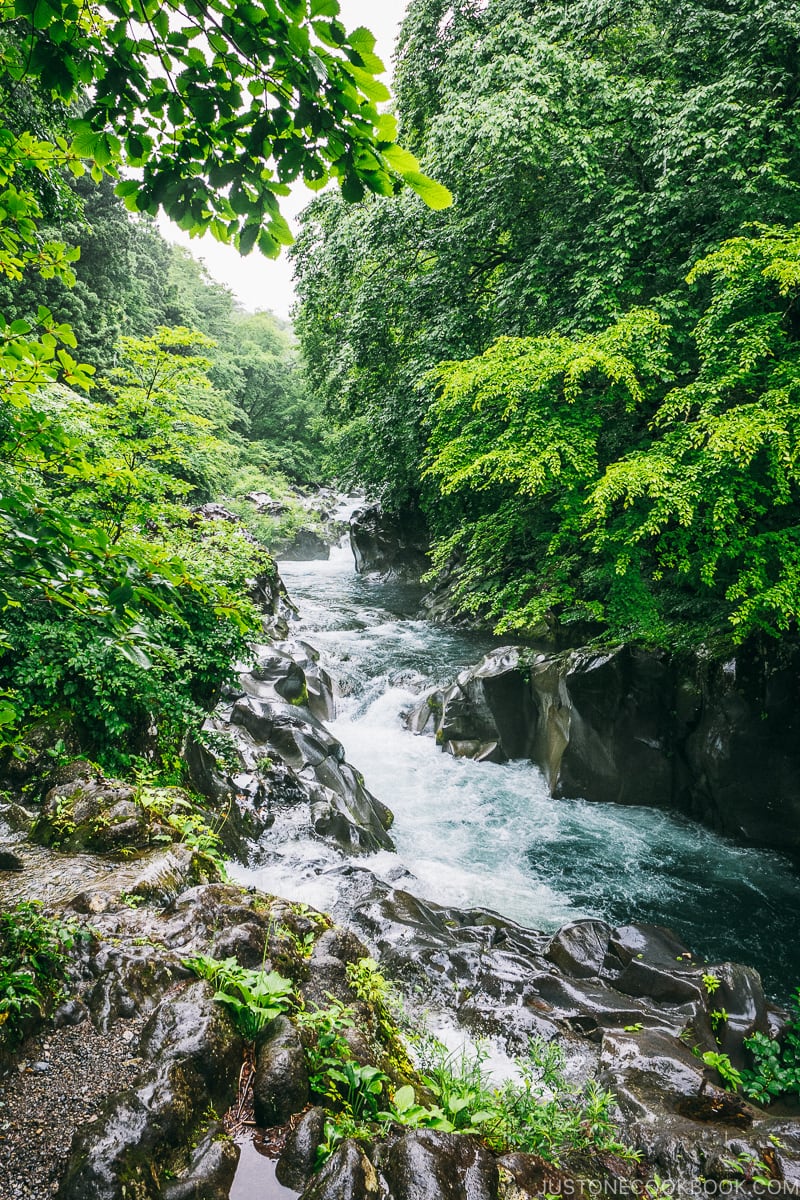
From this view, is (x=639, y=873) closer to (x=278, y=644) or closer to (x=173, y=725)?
(x=173, y=725)

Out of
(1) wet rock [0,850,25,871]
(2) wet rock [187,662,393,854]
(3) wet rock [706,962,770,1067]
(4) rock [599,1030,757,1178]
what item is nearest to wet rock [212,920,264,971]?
(1) wet rock [0,850,25,871]

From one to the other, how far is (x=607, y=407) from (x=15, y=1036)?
984cm

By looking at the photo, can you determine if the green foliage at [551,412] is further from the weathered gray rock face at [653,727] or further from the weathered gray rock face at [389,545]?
the weathered gray rock face at [389,545]

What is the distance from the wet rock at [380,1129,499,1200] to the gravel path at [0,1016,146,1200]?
1.08 meters

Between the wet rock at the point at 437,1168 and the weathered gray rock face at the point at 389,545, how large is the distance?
20202 mm

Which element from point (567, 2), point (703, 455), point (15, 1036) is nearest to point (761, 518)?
point (703, 455)

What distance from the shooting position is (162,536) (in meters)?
7.71

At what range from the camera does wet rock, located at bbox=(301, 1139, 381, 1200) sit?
1.82 metres

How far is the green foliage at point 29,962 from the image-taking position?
220cm

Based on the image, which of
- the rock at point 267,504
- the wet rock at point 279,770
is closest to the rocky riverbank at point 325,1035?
the wet rock at point 279,770

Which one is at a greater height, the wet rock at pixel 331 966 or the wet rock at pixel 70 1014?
the wet rock at pixel 70 1014

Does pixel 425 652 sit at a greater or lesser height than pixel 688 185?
lesser

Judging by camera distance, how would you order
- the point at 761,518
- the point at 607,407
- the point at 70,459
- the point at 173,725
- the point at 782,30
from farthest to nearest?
the point at 607,407
the point at 782,30
the point at 761,518
the point at 173,725
the point at 70,459

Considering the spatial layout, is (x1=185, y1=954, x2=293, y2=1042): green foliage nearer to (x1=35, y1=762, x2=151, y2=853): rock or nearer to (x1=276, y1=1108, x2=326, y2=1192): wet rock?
(x1=276, y1=1108, x2=326, y2=1192): wet rock
